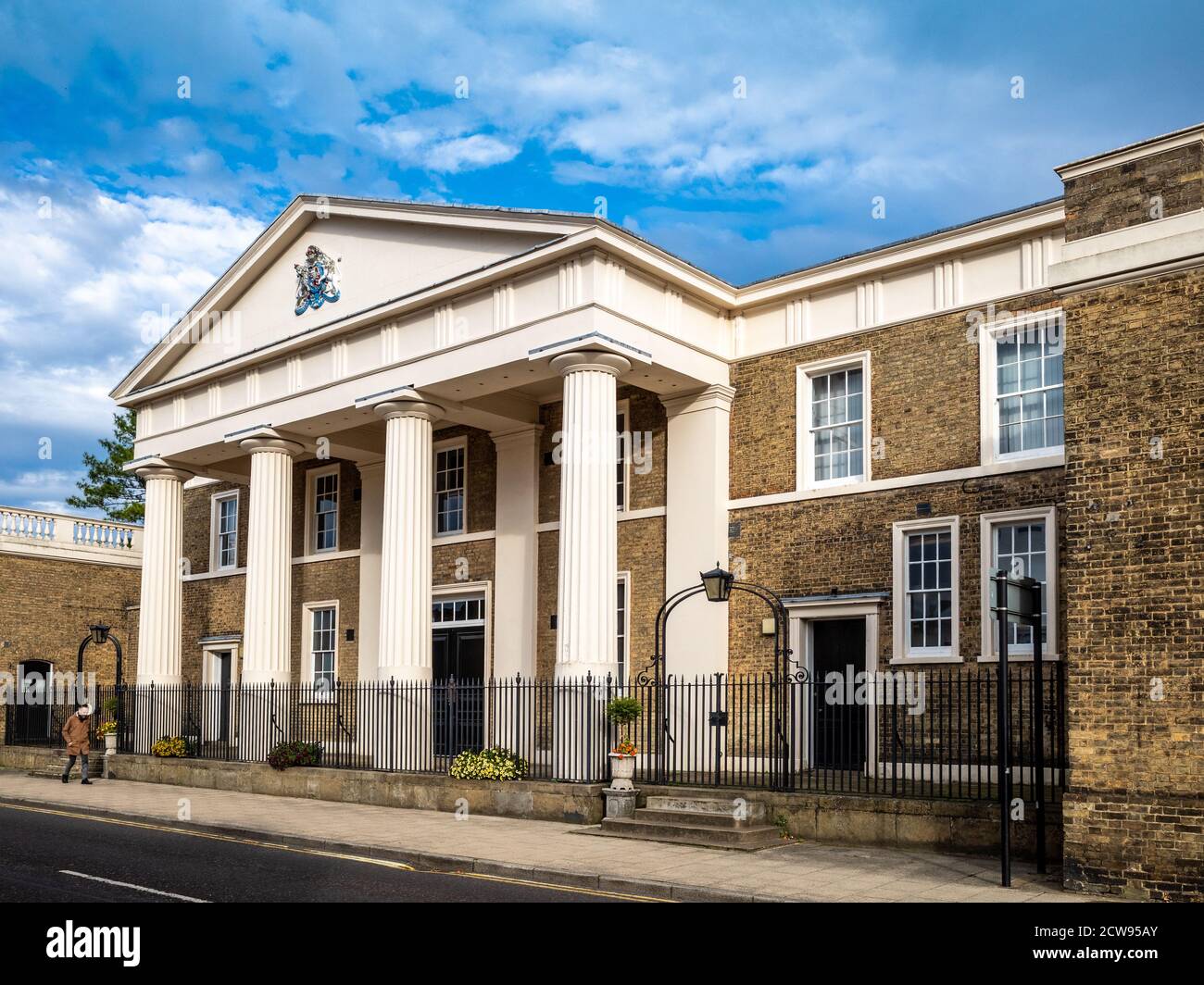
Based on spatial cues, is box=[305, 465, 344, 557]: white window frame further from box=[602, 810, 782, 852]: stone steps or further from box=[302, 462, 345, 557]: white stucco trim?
box=[602, 810, 782, 852]: stone steps

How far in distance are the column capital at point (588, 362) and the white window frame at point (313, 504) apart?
10859 mm

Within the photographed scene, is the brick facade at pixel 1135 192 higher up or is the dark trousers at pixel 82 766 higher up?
the brick facade at pixel 1135 192

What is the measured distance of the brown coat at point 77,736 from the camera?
2453 cm

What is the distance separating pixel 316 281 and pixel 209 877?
605 inches

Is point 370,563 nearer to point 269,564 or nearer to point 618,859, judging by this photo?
point 269,564

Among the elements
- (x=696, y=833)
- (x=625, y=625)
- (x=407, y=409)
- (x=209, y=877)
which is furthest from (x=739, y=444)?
(x=209, y=877)

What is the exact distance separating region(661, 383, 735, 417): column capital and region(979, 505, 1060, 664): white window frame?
17.2ft

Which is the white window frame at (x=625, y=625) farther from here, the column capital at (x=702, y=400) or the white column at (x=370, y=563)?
the white column at (x=370, y=563)

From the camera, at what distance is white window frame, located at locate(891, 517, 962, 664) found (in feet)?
60.2

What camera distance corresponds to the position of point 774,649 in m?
19.6

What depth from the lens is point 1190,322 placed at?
11523mm

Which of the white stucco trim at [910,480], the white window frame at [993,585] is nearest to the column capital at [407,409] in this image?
the white stucco trim at [910,480]

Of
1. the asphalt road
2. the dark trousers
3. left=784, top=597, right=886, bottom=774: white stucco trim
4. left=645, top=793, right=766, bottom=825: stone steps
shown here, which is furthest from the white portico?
the asphalt road
